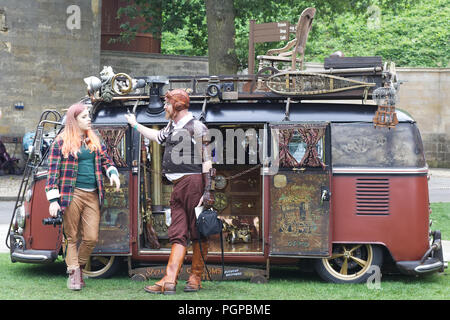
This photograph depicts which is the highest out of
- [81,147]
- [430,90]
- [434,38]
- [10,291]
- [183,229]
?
[434,38]

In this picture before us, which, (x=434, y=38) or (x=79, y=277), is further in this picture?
(x=434, y=38)

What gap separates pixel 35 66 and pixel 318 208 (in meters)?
16.8

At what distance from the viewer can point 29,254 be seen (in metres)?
8.16

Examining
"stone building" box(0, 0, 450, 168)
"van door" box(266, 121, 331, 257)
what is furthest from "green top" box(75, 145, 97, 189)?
"stone building" box(0, 0, 450, 168)

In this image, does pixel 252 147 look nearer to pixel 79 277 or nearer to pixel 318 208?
pixel 318 208

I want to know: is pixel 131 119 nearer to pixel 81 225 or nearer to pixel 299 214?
pixel 81 225

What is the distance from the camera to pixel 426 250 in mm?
7891

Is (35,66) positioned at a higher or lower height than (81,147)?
higher

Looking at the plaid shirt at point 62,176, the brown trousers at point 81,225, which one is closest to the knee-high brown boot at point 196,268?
the brown trousers at point 81,225

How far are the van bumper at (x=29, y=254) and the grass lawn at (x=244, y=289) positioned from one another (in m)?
0.21

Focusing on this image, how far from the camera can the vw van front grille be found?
782cm

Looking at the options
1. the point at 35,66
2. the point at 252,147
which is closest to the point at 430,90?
the point at 35,66

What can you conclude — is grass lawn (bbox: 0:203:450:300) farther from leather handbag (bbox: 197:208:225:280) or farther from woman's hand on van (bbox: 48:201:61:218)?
woman's hand on van (bbox: 48:201:61:218)

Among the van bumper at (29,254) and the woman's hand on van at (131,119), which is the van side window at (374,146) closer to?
the woman's hand on van at (131,119)
